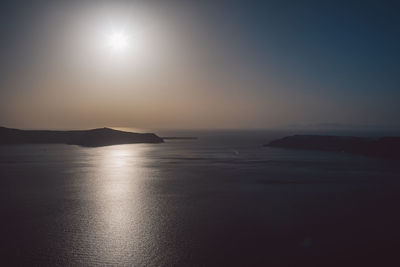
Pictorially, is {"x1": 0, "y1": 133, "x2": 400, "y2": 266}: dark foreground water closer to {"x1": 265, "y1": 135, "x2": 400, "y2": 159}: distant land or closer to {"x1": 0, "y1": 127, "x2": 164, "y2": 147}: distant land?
{"x1": 265, "y1": 135, "x2": 400, "y2": 159}: distant land

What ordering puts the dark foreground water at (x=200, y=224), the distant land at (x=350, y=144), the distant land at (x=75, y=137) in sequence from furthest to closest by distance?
the distant land at (x=75, y=137) → the distant land at (x=350, y=144) → the dark foreground water at (x=200, y=224)

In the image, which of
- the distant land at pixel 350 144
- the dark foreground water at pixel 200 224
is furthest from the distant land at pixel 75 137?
the dark foreground water at pixel 200 224

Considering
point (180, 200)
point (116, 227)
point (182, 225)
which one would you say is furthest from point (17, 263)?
point (180, 200)

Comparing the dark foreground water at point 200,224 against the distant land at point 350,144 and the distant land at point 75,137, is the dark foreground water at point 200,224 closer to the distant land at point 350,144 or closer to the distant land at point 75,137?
the distant land at point 350,144

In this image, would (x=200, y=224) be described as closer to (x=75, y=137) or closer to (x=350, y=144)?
(x=350, y=144)

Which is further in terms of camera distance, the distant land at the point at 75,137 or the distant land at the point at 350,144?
the distant land at the point at 75,137

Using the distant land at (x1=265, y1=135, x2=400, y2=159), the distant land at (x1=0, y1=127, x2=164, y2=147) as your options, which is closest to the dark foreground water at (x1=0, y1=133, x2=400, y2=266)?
the distant land at (x1=265, y1=135, x2=400, y2=159)

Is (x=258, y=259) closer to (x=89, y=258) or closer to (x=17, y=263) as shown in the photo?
(x=89, y=258)
